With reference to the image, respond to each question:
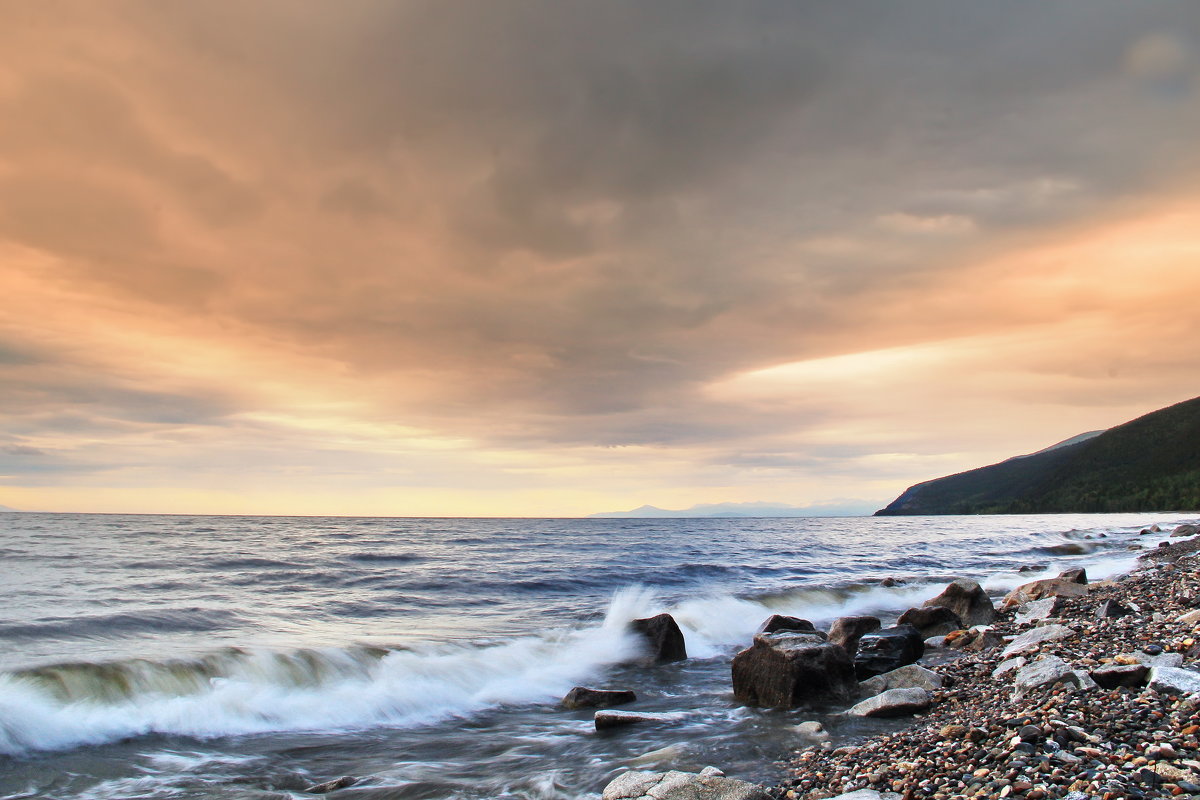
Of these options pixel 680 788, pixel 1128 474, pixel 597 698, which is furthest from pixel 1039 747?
pixel 1128 474

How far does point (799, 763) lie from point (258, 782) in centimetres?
678

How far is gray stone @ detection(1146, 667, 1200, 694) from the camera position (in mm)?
6441

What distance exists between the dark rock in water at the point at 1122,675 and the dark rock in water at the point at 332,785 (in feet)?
29.1

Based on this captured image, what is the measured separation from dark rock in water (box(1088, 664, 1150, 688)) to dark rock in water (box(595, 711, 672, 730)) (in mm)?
5888

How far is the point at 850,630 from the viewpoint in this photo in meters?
14.6

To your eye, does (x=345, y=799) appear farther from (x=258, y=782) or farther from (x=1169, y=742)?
(x=1169, y=742)

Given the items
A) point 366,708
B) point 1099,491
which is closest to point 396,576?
point 366,708

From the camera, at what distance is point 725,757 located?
8375 mm

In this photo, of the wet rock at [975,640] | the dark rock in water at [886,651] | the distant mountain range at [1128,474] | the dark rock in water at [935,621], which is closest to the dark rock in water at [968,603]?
the dark rock in water at [935,621]

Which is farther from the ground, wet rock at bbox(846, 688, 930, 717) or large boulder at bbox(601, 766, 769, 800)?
large boulder at bbox(601, 766, 769, 800)

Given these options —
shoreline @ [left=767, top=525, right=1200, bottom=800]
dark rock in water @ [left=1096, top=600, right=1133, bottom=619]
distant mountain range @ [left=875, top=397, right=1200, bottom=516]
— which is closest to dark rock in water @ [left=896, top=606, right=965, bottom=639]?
dark rock in water @ [left=1096, top=600, right=1133, bottom=619]

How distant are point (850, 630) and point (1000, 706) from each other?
6.86 meters

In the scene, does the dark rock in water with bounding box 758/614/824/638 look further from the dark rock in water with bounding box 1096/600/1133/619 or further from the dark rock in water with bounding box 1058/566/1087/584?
the dark rock in water with bounding box 1058/566/1087/584

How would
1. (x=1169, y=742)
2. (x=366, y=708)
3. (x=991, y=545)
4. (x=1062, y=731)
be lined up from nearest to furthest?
(x=1169, y=742) < (x=1062, y=731) < (x=366, y=708) < (x=991, y=545)
